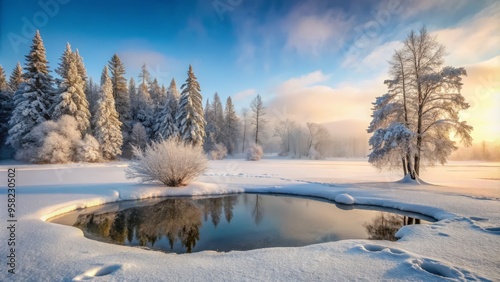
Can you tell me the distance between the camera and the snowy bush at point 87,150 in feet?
86.8

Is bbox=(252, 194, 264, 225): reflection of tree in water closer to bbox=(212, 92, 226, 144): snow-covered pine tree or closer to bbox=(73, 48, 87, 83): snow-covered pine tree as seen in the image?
bbox=(212, 92, 226, 144): snow-covered pine tree

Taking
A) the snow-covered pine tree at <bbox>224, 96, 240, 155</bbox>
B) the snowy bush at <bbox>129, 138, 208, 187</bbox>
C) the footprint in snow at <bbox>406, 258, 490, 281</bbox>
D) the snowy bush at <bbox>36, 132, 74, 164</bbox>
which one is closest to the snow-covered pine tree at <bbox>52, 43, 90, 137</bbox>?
the snowy bush at <bbox>36, 132, 74, 164</bbox>

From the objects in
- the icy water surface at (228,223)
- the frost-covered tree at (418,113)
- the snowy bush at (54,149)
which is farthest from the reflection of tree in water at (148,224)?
the snowy bush at (54,149)

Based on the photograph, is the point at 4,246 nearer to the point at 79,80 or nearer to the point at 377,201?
the point at 377,201

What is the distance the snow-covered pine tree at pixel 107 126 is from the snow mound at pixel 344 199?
96.9 feet

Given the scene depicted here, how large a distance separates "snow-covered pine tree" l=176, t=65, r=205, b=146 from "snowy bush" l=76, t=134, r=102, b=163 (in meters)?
10.2

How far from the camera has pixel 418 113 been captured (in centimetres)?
1515

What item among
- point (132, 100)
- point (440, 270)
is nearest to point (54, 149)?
A: point (132, 100)

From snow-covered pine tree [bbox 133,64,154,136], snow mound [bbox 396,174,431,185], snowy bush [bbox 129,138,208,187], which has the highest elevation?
snow-covered pine tree [bbox 133,64,154,136]

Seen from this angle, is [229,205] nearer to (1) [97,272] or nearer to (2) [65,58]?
(1) [97,272]

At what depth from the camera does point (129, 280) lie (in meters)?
3.46

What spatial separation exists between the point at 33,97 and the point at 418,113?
128 ft

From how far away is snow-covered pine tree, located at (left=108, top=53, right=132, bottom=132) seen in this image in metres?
37.3

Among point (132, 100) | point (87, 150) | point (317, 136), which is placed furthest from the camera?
point (317, 136)
